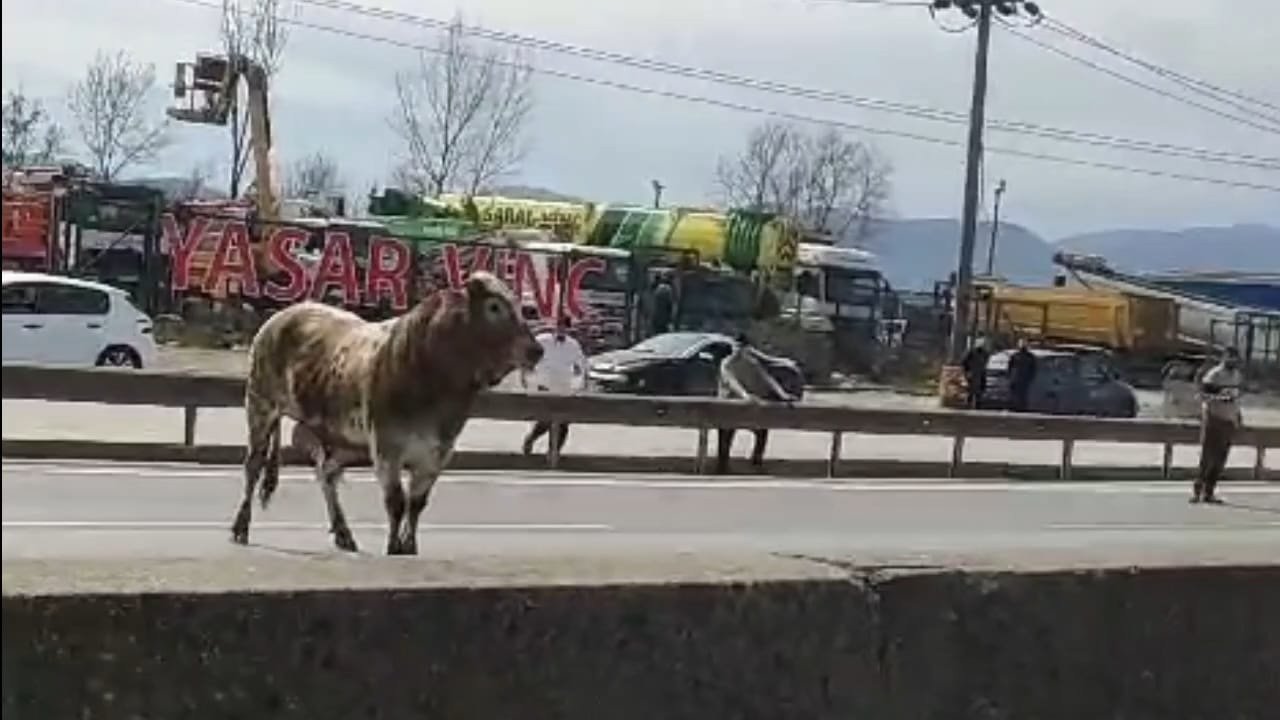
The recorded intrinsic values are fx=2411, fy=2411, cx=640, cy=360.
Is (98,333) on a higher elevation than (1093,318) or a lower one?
higher

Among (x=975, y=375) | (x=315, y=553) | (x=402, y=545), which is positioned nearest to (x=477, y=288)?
(x=402, y=545)

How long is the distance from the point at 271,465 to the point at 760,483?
502 inches

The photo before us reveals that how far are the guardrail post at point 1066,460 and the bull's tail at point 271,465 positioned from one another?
61.3 ft

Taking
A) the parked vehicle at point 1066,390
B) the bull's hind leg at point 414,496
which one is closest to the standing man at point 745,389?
the bull's hind leg at point 414,496

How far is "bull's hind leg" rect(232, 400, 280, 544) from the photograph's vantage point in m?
12.6

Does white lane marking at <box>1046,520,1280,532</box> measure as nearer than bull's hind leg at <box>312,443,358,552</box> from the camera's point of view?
No

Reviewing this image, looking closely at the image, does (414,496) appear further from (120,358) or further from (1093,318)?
(1093,318)

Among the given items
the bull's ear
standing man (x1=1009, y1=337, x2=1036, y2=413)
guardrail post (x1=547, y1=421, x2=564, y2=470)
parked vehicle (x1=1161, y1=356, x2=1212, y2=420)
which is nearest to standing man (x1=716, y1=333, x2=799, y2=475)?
guardrail post (x1=547, y1=421, x2=564, y2=470)

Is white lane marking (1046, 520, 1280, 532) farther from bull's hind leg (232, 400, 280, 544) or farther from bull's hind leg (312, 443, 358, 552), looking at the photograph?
bull's hind leg (312, 443, 358, 552)

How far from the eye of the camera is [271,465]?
13.0m

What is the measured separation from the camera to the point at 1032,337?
65.0 metres

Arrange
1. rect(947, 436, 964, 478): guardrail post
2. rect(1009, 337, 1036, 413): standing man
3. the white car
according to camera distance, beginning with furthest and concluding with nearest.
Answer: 1. rect(1009, 337, 1036, 413): standing man
2. rect(947, 436, 964, 478): guardrail post
3. the white car

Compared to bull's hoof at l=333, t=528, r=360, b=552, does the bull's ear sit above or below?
above

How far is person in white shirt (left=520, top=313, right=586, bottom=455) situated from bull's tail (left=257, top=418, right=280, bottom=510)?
11818mm
